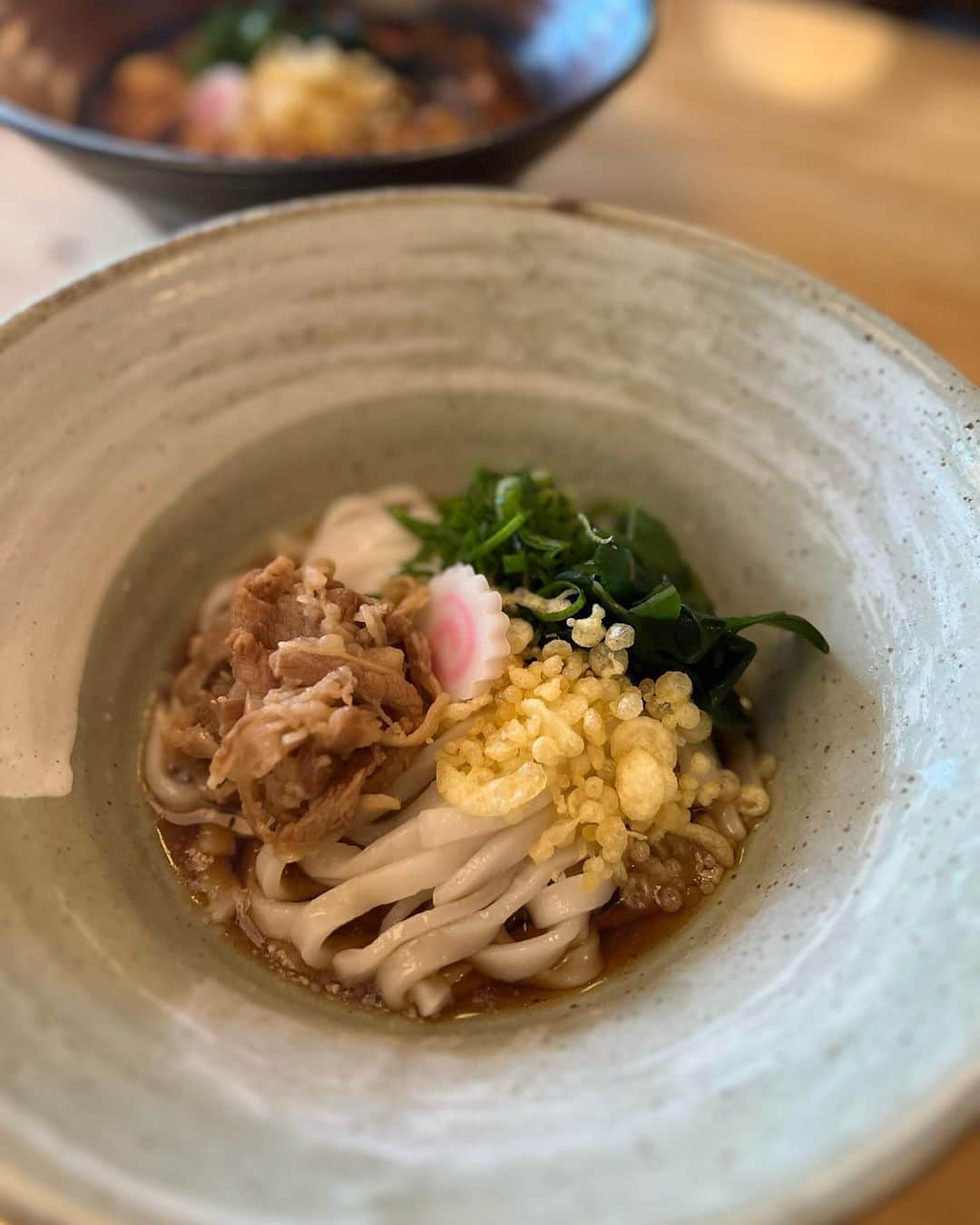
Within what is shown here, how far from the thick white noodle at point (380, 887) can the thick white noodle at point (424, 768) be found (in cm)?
15

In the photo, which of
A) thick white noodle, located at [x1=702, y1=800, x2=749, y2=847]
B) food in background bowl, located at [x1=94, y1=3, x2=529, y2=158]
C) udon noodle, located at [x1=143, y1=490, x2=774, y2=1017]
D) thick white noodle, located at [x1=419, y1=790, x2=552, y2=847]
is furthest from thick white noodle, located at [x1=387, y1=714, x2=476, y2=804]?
food in background bowl, located at [x1=94, y1=3, x2=529, y2=158]

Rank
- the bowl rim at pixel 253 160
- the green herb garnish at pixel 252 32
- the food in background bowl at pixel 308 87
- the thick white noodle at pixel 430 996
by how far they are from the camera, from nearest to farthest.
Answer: the thick white noodle at pixel 430 996
the bowl rim at pixel 253 160
the food in background bowl at pixel 308 87
the green herb garnish at pixel 252 32

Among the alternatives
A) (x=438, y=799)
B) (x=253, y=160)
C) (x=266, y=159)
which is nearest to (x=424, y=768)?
(x=438, y=799)

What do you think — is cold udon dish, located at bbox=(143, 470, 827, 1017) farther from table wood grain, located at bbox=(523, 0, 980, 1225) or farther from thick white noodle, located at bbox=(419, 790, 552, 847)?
table wood grain, located at bbox=(523, 0, 980, 1225)

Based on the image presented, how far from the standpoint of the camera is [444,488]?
2.54 meters

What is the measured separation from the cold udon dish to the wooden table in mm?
1624

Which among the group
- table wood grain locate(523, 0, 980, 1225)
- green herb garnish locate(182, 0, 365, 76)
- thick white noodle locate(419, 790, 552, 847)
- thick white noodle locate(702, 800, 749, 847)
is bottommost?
thick white noodle locate(702, 800, 749, 847)

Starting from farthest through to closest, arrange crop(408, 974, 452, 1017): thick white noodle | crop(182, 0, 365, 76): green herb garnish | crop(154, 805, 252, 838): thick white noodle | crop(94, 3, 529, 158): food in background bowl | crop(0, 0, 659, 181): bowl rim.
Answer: crop(182, 0, 365, 76): green herb garnish
crop(94, 3, 529, 158): food in background bowl
crop(0, 0, 659, 181): bowl rim
crop(154, 805, 252, 838): thick white noodle
crop(408, 974, 452, 1017): thick white noodle

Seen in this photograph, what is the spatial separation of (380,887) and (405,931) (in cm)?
9

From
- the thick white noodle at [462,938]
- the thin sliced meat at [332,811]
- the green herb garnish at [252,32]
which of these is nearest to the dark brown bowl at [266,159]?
the green herb garnish at [252,32]

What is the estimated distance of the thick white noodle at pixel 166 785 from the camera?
2.01 metres

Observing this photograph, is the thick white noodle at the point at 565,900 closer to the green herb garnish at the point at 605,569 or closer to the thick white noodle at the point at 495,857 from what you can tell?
the thick white noodle at the point at 495,857

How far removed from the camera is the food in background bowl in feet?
11.0

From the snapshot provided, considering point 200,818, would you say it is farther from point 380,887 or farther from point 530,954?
point 530,954
